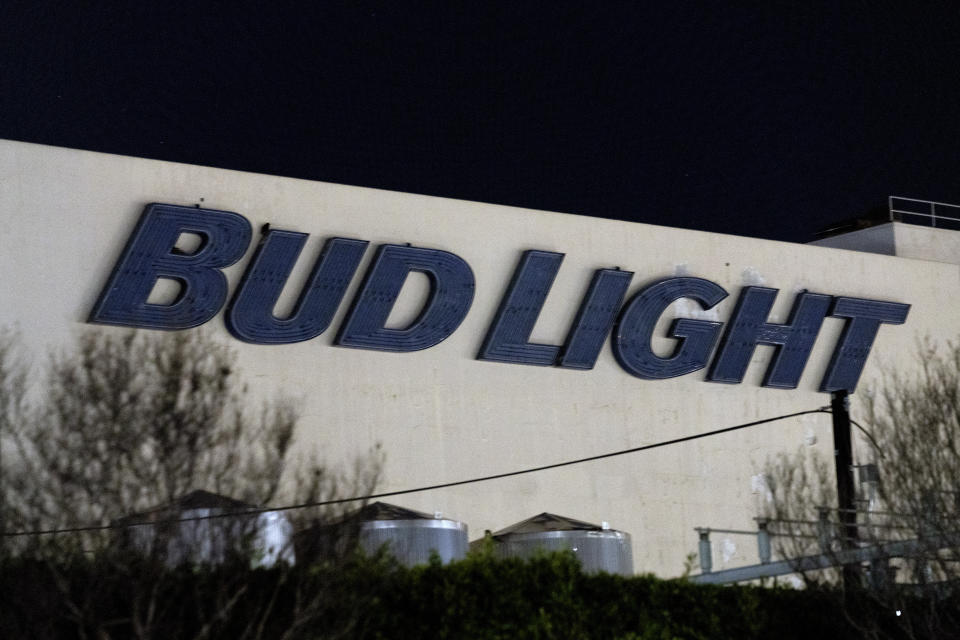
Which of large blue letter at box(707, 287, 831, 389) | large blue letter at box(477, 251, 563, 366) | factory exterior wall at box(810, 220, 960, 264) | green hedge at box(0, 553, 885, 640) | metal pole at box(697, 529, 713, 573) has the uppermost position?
factory exterior wall at box(810, 220, 960, 264)

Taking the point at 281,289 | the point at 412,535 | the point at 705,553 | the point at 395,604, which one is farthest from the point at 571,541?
the point at 395,604

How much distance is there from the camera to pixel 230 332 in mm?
24547

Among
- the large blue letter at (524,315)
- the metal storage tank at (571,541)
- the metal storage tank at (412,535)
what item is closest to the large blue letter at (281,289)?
the large blue letter at (524,315)

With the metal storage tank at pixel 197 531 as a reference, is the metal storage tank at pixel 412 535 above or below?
above

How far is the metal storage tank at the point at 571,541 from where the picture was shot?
949 inches

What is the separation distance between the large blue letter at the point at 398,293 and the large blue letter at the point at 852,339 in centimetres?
784

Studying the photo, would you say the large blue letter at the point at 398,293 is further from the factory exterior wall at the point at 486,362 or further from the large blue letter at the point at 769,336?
the large blue letter at the point at 769,336

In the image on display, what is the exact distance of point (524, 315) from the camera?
1066 inches

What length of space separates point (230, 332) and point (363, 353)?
2.26 m

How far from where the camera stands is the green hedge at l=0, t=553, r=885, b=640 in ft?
48.0

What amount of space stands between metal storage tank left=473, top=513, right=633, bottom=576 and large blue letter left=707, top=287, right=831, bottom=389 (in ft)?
17.0

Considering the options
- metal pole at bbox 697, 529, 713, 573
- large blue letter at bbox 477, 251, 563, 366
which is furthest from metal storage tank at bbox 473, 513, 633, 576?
large blue letter at bbox 477, 251, 563, 366

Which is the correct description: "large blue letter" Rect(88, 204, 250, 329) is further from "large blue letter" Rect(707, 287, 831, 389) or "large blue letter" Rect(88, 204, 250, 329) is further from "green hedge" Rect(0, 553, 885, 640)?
"large blue letter" Rect(707, 287, 831, 389)

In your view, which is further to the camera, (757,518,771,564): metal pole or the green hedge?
(757,518,771,564): metal pole
